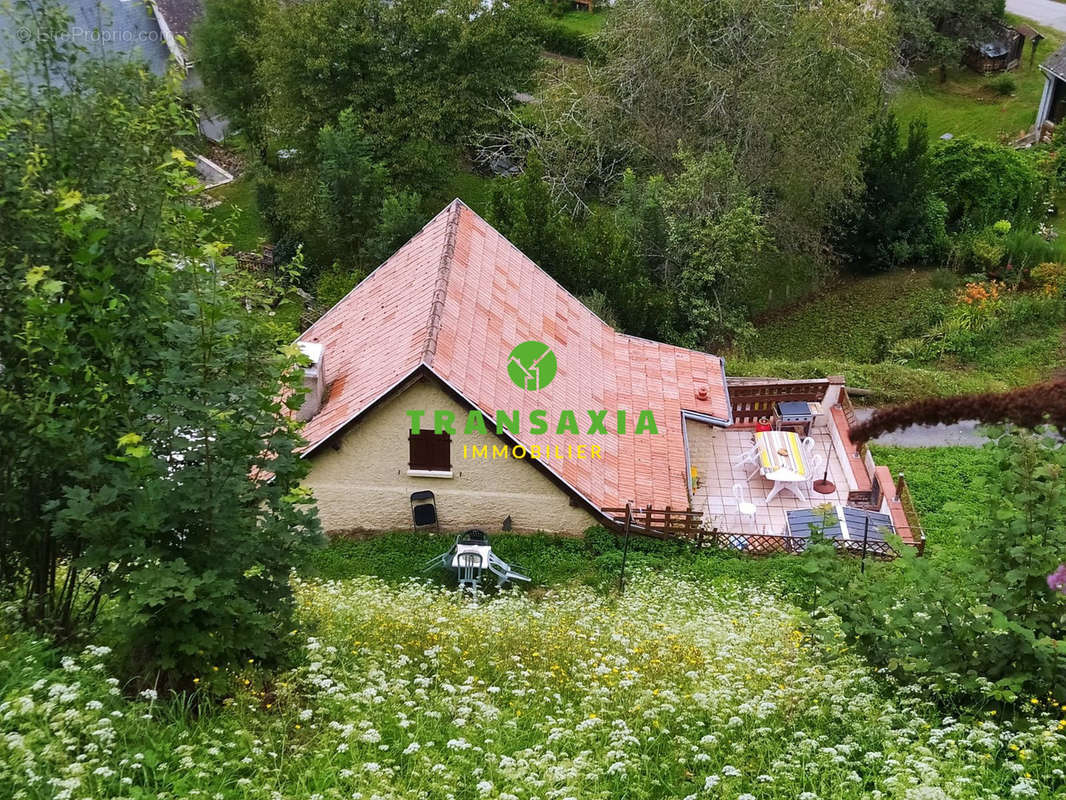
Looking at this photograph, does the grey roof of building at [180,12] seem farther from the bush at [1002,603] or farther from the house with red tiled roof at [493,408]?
the bush at [1002,603]

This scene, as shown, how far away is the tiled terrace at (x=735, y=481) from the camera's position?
627 inches

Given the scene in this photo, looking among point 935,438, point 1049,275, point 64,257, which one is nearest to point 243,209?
point 935,438

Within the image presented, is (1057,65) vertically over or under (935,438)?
over

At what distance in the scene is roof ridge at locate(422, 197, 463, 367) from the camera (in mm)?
13594

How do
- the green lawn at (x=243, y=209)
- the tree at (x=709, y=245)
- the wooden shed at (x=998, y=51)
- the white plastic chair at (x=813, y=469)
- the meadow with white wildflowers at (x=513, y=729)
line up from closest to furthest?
the meadow with white wildflowers at (x=513, y=729) < the white plastic chair at (x=813, y=469) < the tree at (x=709, y=245) < the green lawn at (x=243, y=209) < the wooden shed at (x=998, y=51)

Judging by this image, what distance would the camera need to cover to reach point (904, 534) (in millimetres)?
15180

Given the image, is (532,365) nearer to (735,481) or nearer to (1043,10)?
(735,481)

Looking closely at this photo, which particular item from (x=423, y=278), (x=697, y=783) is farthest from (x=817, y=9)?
(x=697, y=783)

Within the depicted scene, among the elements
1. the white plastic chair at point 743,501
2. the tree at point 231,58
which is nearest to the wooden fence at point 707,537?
the white plastic chair at point 743,501

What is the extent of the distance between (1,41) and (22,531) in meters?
3.97

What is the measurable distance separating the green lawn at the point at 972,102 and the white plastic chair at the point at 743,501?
84.3 ft

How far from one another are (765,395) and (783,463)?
98.6 inches

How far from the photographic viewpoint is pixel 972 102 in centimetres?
3900

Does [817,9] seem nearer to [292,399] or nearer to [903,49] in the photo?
[903,49]
